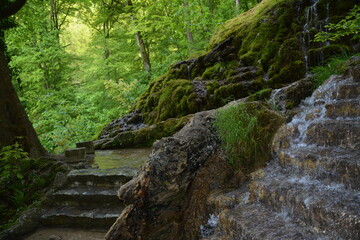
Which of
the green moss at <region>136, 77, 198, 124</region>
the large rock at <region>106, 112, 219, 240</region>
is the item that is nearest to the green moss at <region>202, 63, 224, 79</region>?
the green moss at <region>136, 77, 198, 124</region>

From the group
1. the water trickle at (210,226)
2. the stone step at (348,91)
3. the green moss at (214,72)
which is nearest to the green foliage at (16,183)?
the water trickle at (210,226)

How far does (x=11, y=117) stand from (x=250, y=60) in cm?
659

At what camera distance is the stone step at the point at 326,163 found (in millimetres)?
2502

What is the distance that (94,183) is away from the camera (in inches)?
177

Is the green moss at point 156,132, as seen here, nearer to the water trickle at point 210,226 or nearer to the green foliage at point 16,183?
the green foliage at point 16,183

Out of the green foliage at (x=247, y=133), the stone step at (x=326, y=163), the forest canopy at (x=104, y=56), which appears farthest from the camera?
the forest canopy at (x=104, y=56)

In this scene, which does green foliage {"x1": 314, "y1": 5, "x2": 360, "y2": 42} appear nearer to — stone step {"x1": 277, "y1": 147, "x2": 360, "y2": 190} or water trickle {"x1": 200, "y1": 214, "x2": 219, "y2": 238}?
stone step {"x1": 277, "y1": 147, "x2": 360, "y2": 190}

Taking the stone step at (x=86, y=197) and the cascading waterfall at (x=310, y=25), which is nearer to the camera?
the stone step at (x=86, y=197)

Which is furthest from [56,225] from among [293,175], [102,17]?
[102,17]

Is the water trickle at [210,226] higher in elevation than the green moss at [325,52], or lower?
lower

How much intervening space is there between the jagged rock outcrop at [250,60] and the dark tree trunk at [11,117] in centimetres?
280

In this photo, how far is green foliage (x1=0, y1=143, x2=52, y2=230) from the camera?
4508 mm

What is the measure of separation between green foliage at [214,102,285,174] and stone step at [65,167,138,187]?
175cm

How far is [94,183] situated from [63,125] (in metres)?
4.90
